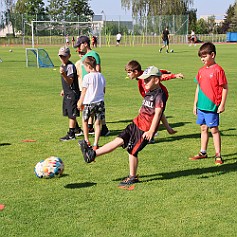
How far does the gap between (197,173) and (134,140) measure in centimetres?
116

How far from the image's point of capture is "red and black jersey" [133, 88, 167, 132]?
5766 millimetres

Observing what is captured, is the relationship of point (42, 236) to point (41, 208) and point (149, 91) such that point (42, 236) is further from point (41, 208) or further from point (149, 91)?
point (149, 91)

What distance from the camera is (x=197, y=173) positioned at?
6.40 metres

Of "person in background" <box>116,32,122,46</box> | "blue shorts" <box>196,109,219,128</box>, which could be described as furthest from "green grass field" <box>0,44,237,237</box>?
"person in background" <box>116,32,122,46</box>

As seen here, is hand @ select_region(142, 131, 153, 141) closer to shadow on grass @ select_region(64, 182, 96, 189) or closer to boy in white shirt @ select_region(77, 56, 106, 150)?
shadow on grass @ select_region(64, 182, 96, 189)

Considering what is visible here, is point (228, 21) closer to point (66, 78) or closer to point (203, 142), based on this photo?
point (66, 78)

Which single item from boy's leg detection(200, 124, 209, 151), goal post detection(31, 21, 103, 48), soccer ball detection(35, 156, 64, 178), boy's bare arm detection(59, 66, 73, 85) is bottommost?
soccer ball detection(35, 156, 64, 178)

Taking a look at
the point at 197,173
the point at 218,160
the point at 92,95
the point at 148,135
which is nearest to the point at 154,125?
the point at 148,135

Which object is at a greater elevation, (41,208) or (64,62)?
(64,62)

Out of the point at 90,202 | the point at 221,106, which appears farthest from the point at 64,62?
the point at 90,202

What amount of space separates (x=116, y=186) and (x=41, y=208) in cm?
113

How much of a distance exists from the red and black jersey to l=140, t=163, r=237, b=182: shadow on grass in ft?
2.57

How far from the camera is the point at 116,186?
5852mm

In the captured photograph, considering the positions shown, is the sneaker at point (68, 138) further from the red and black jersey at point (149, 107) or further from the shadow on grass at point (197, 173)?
the red and black jersey at point (149, 107)
